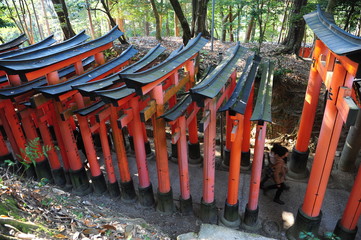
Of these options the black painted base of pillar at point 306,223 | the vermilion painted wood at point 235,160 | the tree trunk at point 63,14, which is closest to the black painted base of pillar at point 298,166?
the black painted base of pillar at point 306,223

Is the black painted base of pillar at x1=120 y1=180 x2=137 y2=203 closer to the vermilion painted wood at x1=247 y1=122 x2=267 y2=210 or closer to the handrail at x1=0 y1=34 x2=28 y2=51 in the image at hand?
the vermilion painted wood at x1=247 y1=122 x2=267 y2=210

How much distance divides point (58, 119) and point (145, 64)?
2618 mm

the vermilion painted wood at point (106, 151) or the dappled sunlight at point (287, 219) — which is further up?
the vermilion painted wood at point (106, 151)

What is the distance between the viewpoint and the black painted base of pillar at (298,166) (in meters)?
7.57

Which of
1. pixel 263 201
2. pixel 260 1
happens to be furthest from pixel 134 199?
pixel 260 1

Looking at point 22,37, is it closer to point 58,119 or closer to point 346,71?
point 58,119

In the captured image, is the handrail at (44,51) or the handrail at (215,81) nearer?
the handrail at (215,81)

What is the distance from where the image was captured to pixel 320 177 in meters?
4.98

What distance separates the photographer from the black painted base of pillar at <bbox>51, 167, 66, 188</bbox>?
772 cm

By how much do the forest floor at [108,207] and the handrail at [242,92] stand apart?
281 cm

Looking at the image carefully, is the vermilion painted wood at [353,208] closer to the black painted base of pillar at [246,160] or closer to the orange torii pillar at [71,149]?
the black painted base of pillar at [246,160]

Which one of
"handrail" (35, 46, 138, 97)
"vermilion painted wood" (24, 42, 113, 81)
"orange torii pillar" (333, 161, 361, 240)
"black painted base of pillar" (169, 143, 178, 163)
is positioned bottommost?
"black painted base of pillar" (169, 143, 178, 163)

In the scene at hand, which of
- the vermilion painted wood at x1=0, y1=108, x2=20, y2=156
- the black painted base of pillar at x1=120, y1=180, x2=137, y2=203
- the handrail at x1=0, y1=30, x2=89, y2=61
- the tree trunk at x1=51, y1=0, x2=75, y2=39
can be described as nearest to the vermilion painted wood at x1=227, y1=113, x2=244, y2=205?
the black painted base of pillar at x1=120, y1=180, x2=137, y2=203

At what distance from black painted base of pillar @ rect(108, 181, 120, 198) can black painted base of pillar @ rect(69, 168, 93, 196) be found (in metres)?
0.76
